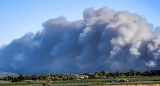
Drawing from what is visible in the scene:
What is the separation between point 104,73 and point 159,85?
Result: 115 meters

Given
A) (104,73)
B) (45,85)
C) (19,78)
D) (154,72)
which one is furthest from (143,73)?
(45,85)

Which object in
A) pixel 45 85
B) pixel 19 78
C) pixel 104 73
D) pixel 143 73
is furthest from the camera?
pixel 104 73

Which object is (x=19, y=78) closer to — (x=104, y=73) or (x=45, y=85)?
(x=104, y=73)

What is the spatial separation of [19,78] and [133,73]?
67550 mm

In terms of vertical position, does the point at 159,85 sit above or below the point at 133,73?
below

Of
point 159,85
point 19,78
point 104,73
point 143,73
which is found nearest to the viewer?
point 159,85

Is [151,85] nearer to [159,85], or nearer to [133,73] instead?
[159,85]

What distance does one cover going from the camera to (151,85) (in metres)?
85.2

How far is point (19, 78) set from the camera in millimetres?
169250

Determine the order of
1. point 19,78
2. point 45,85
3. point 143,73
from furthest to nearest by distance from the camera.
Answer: point 143,73
point 19,78
point 45,85

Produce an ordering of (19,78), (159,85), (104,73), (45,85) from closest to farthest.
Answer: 1. (159,85)
2. (45,85)
3. (19,78)
4. (104,73)

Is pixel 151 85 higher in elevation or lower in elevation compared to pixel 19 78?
lower

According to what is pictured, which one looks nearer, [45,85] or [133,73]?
[45,85]

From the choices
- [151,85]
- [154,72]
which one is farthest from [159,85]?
[154,72]
